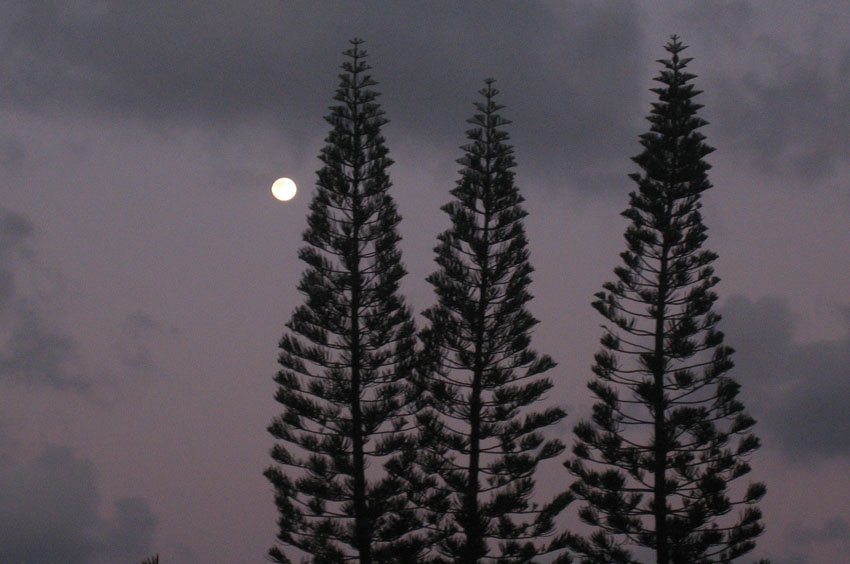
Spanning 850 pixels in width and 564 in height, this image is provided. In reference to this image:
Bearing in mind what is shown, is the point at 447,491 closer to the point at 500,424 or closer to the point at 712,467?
the point at 500,424

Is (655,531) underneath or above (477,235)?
underneath

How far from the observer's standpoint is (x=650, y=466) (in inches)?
1056

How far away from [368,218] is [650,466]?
886cm

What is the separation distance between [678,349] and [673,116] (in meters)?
5.68

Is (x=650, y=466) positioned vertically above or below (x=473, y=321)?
below

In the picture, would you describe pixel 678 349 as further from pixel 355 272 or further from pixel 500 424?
pixel 355 272

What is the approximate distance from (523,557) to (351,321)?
6.73 metres

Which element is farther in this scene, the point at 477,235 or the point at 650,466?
the point at 477,235

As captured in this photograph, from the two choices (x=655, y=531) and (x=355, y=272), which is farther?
(x=355, y=272)

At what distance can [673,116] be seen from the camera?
28.8 m

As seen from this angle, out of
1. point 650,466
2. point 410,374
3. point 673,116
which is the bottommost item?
point 650,466

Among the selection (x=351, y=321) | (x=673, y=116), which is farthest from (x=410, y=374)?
(x=673, y=116)

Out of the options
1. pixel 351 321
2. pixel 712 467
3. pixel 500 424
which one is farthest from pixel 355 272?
pixel 712 467

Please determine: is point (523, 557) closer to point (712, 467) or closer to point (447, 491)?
point (447, 491)
